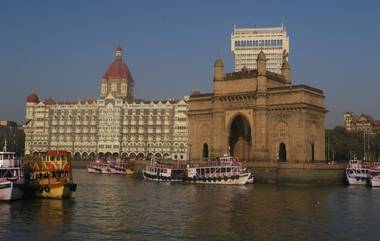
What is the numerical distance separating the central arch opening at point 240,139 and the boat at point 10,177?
42.4 meters

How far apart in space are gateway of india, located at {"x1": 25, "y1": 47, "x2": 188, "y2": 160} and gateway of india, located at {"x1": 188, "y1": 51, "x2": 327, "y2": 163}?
54.6 meters

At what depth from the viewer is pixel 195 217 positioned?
38.0m

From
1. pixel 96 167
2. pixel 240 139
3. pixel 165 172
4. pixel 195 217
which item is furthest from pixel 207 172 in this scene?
pixel 96 167

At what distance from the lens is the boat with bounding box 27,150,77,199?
47.6 metres

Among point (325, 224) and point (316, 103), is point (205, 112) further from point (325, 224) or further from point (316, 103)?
point (325, 224)

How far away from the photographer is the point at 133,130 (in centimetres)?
14338

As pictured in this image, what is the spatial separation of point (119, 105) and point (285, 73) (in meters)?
68.3

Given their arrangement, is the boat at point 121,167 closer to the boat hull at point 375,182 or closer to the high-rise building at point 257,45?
the boat hull at point 375,182

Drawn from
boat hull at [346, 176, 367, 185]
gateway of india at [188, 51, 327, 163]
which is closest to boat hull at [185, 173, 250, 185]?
gateway of india at [188, 51, 327, 163]

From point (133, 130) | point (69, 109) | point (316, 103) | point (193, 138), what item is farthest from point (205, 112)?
point (69, 109)

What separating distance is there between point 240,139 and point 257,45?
9234 centimetres

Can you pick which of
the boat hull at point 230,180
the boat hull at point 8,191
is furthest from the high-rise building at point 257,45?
the boat hull at point 8,191

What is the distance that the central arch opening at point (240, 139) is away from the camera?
274 ft

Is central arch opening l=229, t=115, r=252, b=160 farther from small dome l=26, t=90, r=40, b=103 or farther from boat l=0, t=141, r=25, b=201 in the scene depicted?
small dome l=26, t=90, r=40, b=103
